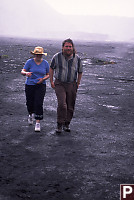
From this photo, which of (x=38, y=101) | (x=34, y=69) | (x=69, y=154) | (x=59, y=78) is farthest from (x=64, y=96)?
(x=69, y=154)

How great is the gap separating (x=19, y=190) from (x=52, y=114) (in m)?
4.45

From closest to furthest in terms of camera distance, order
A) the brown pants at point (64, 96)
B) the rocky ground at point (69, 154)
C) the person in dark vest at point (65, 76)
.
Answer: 1. the rocky ground at point (69, 154)
2. the person in dark vest at point (65, 76)
3. the brown pants at point (64, 96)

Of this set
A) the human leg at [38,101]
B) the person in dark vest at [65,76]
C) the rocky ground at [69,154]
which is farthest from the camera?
the human leg at [38,101]

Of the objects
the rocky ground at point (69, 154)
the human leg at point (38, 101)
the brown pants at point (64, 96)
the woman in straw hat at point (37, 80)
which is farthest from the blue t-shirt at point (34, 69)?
the rocky ground at point (69, 154)

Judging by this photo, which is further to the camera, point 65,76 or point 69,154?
point 65,76

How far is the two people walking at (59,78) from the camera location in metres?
6.70

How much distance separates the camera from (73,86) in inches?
273

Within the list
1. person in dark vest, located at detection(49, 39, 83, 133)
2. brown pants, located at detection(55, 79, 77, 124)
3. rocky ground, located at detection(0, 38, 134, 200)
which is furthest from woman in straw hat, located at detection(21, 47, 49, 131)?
rocky ground, located at detection(0, 38, 134, 200)

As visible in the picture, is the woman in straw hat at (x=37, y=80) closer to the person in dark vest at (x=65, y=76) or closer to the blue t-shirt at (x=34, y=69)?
the blue t-shirt at (x=34, y=69)

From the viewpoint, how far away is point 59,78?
6809 millimetres

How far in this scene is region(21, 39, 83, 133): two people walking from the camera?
6695 millimetres

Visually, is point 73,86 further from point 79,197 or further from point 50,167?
point 79,197

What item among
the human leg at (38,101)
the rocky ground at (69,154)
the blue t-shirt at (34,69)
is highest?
the blue t-shirt at (34,69)

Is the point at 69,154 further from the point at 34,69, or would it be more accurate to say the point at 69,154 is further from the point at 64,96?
the point at 34,69
